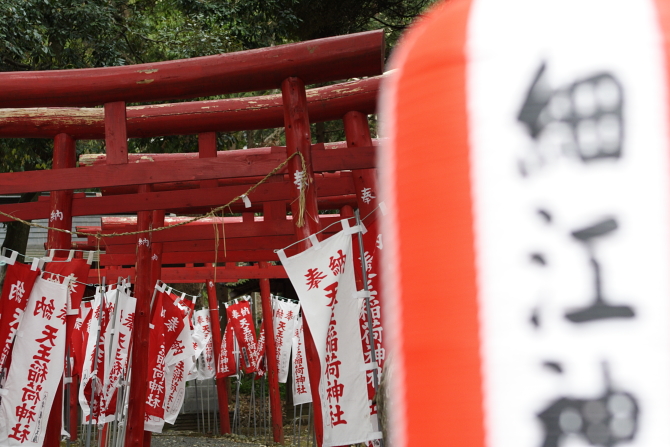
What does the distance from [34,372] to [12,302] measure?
0.75 meters

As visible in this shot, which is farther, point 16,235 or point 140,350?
point 16,235

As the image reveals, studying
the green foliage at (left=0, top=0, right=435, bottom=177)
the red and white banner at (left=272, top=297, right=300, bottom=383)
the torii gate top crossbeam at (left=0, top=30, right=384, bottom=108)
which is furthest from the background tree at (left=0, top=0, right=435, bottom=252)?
the red and white banner at (left=272, top=297, right=300, bottom=383)

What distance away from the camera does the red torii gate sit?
6.06 m

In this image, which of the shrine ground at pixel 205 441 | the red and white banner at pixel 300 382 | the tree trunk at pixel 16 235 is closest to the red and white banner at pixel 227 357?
the shrine ground at pixel 205 441

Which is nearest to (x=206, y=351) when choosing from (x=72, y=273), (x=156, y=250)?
(x=156, y=250)

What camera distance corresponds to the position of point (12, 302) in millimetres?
7133

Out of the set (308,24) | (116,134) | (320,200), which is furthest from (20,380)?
(308,24)

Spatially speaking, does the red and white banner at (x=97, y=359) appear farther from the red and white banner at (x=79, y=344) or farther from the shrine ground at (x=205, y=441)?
the shrine ground at (x=205, y=441)

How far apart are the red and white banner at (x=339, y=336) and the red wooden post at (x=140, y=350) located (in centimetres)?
403

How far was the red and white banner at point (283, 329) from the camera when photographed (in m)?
16.3

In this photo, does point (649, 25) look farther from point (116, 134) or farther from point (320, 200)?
point (320, 200)

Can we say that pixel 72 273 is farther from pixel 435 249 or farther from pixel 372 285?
pixel 435 249

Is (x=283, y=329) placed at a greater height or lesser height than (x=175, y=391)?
greater

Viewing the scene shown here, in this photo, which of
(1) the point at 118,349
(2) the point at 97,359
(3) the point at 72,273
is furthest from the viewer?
(1) the point at 118,349
